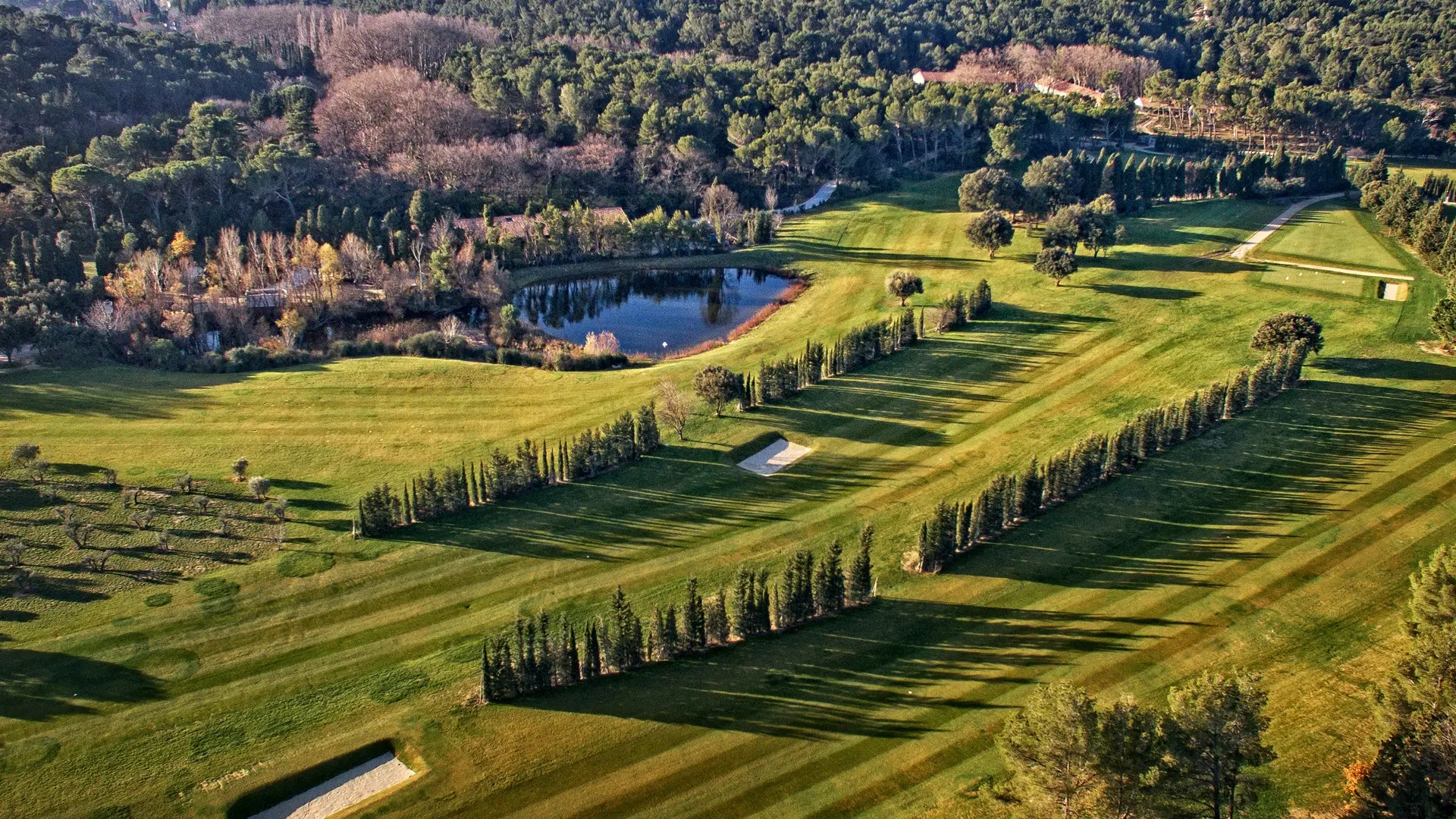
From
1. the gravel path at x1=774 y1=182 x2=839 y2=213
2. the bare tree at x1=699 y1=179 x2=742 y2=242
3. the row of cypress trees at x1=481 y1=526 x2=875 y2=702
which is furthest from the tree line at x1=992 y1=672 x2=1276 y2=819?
the gravel path at x1=774 y1=182 x2=839 y2=213

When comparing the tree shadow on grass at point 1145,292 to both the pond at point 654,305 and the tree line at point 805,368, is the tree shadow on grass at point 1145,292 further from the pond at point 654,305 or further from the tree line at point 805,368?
the pond at point 654,305

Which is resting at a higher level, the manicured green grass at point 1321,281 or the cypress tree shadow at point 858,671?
the manicured green grass at point 1321,281

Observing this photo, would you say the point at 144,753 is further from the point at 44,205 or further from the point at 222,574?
the point at 44,205

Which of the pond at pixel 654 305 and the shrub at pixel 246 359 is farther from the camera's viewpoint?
the pond at pixel 654 305

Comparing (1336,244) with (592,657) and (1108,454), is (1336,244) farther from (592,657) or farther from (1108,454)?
(592,657)

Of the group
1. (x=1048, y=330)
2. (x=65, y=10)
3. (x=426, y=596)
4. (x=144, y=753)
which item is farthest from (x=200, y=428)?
(x=65, y=10)

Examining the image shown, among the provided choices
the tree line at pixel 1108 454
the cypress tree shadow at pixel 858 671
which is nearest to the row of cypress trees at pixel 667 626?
the cypress tree shadow at pixel 858 671

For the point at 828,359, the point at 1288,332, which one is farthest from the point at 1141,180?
the point at 828,359
